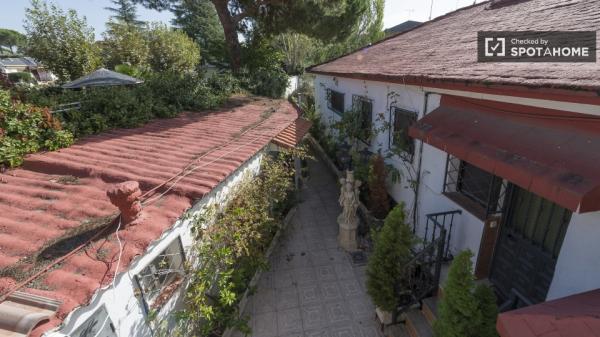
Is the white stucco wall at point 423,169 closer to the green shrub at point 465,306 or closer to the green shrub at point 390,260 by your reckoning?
the green shrub at point 390,260

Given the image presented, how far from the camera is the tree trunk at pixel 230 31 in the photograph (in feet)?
47.2

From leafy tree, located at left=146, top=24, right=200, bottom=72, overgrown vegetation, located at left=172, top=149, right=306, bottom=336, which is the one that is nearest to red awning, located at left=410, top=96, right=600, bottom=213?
overgrown vegetation, located at left=172, top=149, right=306, bottom=336

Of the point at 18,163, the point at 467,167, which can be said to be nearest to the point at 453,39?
the point at 467,167

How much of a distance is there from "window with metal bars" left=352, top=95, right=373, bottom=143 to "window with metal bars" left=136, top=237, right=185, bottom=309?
7.39 meters

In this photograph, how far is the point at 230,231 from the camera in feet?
17.5

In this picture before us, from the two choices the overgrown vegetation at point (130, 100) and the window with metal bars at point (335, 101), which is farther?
the window with metal bars at point (335, 101)

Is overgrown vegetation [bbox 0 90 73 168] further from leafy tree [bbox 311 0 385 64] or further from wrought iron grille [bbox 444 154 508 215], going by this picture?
leafy tree [bbox 311 0 385 64]

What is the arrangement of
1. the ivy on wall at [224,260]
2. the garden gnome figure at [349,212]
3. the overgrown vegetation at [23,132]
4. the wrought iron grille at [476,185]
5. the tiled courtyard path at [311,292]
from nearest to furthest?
the ivy on wall at [224,260] < the wrought iron grille at [476,185] < the overgrown vegetation at [23,132] < the tiled courtyard path at [311,292] < the garden gnome figure at [349,212]

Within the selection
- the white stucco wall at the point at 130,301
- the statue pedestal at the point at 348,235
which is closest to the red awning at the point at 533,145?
the statue pedestal at the point at 348,235

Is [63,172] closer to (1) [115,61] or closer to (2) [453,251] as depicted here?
(2) [453,251]

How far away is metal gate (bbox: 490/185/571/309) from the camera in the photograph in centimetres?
404

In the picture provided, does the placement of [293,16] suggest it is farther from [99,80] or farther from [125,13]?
[125,13]

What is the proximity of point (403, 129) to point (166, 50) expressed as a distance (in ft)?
57.2

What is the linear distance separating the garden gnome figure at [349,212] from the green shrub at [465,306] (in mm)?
4048
